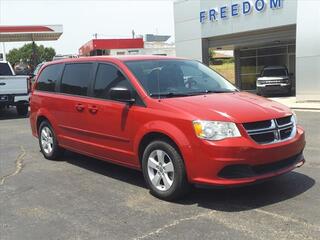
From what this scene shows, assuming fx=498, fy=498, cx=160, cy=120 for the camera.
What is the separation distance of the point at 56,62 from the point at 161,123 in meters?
3.43

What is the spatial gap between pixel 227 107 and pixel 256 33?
21.9 m

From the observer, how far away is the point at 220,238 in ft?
15.0

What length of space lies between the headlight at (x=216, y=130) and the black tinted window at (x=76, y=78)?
250 centimetres

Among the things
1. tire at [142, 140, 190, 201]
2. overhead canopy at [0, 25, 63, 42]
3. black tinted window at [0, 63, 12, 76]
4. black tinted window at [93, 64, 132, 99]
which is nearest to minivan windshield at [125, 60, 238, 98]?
black tinted window at [93, 64, 132, 99]

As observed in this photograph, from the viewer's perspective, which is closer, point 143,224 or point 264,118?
point 143,224

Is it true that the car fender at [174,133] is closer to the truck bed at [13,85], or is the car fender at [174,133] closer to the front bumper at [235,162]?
the front bumper at [235,162]

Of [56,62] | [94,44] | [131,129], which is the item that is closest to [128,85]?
[131,129]

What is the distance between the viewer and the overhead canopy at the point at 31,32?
29.1 m

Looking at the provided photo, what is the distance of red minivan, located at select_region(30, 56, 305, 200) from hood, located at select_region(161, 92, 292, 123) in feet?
0.04

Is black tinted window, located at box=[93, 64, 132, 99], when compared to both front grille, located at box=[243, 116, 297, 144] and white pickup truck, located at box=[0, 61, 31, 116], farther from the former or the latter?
white pickup truck, located at box=[0, 61, 31, 116]

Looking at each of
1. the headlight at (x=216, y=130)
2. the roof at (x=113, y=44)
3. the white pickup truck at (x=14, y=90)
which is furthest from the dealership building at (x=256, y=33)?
the roof at (x=113, y=44)

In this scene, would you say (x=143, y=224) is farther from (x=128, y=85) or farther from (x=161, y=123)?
(x=128, y=85)

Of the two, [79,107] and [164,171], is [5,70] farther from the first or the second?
[164,171]

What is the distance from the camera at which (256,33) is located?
2667 centimetres
